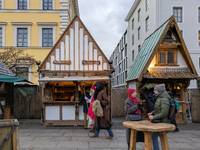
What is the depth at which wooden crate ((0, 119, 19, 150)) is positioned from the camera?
426 centimetres

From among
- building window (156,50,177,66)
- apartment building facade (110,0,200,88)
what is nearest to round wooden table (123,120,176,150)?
building window (156,50,177,66)

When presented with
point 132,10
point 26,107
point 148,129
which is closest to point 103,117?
point 148,129

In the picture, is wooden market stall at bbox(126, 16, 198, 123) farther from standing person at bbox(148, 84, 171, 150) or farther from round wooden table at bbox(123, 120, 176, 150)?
round wooden table at bbox(123, 120, 176, 150)

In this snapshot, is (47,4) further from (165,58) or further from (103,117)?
(103,117)

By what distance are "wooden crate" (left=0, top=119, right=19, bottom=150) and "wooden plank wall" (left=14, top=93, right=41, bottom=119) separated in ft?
27.8

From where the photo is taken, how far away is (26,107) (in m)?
12.6

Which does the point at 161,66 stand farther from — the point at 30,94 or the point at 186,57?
the point at 30,94

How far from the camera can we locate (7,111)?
30.2 feet

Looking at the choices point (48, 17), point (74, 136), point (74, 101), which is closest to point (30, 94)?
point (74, 101)

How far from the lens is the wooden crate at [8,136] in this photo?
4262 mm

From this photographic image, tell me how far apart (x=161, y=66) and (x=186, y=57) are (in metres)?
1.42

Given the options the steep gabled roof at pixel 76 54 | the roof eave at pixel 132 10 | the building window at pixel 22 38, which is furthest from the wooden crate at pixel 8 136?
the roof eave at pixel 132 10

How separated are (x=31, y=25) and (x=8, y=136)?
705 inches

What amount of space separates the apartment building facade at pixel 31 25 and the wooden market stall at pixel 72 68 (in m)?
10.2
